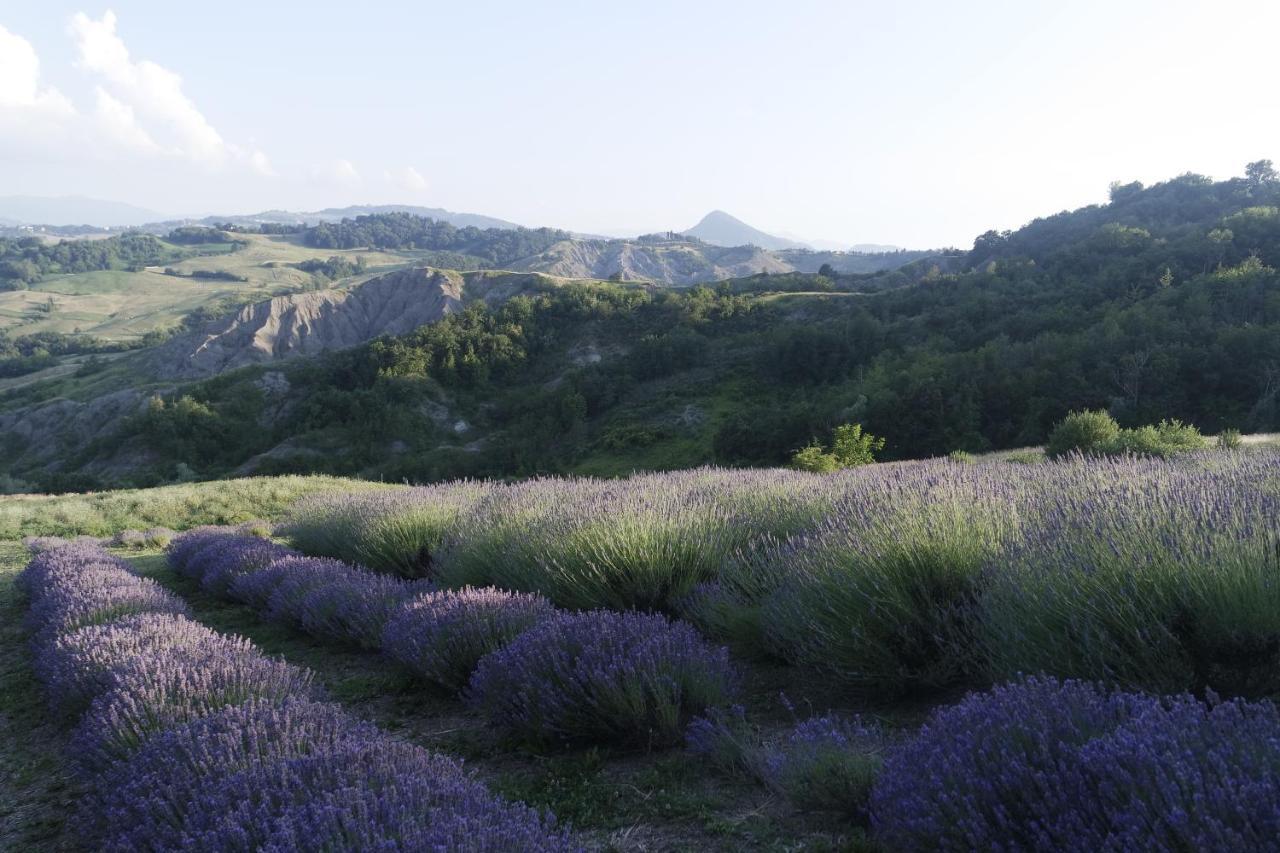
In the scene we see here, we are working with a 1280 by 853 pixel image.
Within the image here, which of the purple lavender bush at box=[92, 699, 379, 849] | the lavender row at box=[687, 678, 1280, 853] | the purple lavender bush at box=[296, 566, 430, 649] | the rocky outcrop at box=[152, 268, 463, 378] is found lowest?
the rocky outcrop at box=[152, 268, 463, 378]

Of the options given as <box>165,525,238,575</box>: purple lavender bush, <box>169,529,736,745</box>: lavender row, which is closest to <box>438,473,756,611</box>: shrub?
<box>169,529,736,745</box>: lavender row

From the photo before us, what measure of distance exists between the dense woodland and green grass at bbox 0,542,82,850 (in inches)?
1435

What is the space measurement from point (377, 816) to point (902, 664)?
2310 millimetres

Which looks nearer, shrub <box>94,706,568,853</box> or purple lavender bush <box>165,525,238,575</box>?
shrub <box>94,706,568,853</box>

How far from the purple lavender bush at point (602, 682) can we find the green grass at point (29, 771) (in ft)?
6.05

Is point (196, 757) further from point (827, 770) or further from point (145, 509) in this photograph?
point (145, 509)

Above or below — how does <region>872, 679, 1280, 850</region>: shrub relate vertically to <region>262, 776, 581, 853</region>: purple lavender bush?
above

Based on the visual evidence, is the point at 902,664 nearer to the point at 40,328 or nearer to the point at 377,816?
the point at 377,816

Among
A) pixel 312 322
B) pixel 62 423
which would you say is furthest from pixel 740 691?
pixel 312 322

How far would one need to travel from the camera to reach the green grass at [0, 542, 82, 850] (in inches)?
124

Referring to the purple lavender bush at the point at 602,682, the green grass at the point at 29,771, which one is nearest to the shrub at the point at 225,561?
the green grass at the point at 29,771

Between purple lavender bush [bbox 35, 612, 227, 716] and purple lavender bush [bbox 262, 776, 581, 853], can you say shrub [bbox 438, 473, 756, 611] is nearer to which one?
purple lavender bush [bbox 35, 612, 227, 716]

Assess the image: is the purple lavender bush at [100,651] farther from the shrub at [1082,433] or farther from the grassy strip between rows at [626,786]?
the shrub at [1082,433]

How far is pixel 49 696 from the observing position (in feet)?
14.7
